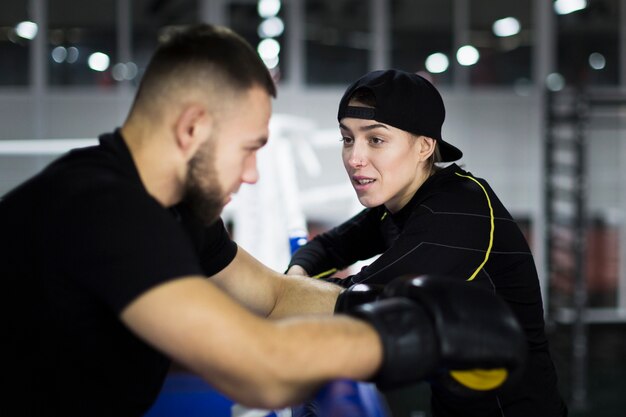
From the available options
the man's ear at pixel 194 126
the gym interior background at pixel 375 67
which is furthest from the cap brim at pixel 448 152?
the gym interior background at pixel 375 67

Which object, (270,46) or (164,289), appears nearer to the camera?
(164,289)

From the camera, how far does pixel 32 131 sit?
7.09 m

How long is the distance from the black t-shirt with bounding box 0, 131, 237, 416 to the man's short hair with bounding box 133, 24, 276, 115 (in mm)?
114

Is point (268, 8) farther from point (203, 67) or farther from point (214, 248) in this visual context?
point (203, 67)

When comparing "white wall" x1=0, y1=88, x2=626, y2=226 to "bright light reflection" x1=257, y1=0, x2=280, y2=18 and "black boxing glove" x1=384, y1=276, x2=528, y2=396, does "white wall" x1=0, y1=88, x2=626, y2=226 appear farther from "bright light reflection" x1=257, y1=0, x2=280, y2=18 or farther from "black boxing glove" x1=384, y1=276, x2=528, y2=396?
"black boxing glove" x1=384, y1=276, x2=528, y2=396

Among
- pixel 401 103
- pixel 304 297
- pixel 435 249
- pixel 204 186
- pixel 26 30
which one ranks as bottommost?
pixel 304 297

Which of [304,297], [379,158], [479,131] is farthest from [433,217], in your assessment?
[479,131]

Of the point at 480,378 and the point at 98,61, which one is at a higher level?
the point at 98,61

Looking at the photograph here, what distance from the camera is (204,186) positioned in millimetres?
1178

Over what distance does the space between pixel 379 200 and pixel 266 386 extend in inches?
34.6

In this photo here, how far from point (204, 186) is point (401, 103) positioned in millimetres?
663

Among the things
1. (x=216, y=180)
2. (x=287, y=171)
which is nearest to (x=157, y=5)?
(x=287, y=171)

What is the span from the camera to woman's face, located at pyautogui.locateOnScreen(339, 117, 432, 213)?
1.75m

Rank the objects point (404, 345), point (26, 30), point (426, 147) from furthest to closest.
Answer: point (26, 30) < point (426, 147) < point (404, 345)
